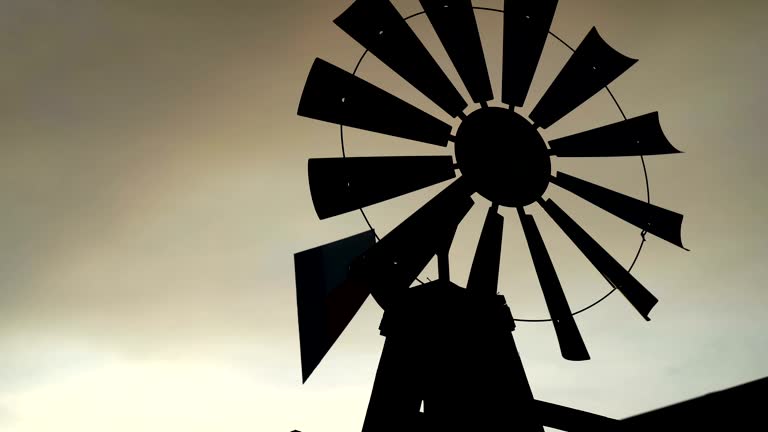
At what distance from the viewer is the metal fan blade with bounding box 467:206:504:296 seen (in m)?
2.28

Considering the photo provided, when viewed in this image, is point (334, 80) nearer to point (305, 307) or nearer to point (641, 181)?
point (305, 307)

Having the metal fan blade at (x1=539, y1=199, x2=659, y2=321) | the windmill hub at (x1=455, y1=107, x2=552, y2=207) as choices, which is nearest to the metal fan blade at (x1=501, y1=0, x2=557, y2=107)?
the windmill hub at (x1=455, y1=107, x2=552, y2=207)

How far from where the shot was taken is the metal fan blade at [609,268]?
2.49 metres

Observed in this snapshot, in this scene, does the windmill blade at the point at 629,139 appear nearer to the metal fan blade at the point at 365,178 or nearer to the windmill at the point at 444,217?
the windmill at the point at 444,217

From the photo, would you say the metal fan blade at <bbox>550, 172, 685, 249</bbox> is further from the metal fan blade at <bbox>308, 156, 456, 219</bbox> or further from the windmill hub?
the metal fan blade at <bbox>308, 156, 456, 219</bbox>

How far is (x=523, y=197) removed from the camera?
93.4 inches

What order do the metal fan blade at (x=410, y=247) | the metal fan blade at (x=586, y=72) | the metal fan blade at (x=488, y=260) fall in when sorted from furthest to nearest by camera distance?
the metal fan blade at (x=586, y=72), the metal fan blade at (x=488, y=260), the metal fan blade at (x=410, y=247)

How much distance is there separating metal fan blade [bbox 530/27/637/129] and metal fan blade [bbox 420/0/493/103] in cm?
38

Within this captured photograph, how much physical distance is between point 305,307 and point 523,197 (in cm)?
103

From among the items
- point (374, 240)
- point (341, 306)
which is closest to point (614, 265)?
point (374, 240)

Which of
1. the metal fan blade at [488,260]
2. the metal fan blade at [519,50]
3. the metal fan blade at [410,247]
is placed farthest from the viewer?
the metal fan blade at [519,50]

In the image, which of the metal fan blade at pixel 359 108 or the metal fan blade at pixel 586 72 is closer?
the metal fan blade at pixel 359 108

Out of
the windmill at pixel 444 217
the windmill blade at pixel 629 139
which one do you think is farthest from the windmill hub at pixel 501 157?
the windmill blade at pixel 629 139

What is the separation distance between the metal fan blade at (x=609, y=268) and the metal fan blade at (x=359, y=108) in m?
0.65
